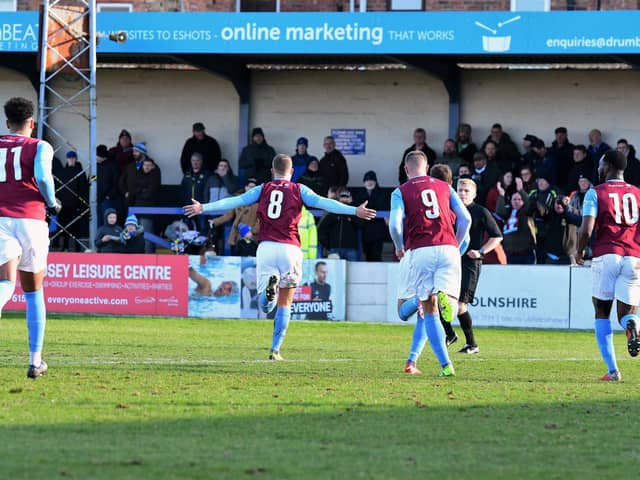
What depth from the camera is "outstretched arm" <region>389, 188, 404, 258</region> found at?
11695 millimetres

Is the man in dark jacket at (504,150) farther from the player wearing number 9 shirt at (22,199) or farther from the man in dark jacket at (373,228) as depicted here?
the player wearing number 9 shirt at (22,199)

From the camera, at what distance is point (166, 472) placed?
22.6ft

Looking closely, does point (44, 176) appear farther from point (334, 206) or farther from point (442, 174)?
point (442, 174)

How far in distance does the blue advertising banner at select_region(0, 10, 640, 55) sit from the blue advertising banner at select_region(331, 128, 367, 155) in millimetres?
3267

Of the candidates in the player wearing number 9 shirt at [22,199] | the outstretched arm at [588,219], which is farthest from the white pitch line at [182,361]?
the outstretched arm at [588,219]

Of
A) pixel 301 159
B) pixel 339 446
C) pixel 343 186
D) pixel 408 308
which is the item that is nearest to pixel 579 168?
pixel 343 186

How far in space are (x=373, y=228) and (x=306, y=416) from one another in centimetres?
1606

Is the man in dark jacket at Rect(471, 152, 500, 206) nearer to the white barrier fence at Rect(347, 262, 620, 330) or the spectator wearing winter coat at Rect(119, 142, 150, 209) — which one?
the white barrier fence at Rect(347, 262, 620, 330)

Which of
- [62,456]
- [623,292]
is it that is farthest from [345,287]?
[62,456]

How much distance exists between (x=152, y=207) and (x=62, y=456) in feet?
64.1

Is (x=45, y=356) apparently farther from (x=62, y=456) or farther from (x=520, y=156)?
(x=520, y=156)

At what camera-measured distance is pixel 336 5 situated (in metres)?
29.2

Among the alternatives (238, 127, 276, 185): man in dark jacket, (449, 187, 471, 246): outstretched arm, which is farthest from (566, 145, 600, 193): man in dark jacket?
(449, 187, 471, 246): outstretched arm

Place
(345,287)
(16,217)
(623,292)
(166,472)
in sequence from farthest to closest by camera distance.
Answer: (345,287) → (623,292) → (16,217) → (166,472)
